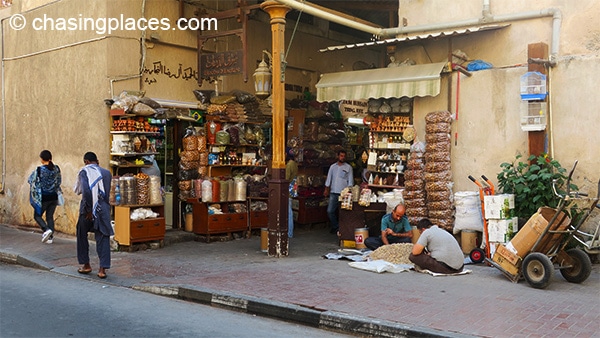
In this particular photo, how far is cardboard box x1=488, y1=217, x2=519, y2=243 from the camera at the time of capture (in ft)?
32.3

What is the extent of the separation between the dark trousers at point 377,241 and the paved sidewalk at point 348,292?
38.3 inches

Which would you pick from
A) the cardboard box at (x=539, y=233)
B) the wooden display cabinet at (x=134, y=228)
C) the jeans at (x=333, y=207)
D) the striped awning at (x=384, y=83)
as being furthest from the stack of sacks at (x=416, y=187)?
the wooden display cabinet at (x=134, y=228)

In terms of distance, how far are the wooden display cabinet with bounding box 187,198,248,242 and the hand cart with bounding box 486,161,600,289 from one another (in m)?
6.29

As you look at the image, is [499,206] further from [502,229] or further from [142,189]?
[142,189]

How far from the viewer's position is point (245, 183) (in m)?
13.7

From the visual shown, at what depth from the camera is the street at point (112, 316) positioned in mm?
6402

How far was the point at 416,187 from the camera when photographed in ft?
38.4

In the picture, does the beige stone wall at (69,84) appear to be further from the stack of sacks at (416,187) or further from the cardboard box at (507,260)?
the cardboard box at (507,260)

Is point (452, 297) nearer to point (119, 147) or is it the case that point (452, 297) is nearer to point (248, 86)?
point (119, 147)

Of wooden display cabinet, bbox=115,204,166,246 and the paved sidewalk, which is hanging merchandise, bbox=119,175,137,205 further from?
the paved sidewalk

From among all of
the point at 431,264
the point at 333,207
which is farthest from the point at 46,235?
the point at 431,264

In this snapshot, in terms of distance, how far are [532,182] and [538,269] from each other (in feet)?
6.89

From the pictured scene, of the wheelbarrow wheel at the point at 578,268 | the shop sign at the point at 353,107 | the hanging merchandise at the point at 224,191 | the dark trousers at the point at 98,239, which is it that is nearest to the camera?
the wheelbarrow wheel at the point at 578,268

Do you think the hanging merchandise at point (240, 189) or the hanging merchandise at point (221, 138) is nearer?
the hanging merchandise at point (221, 138)
